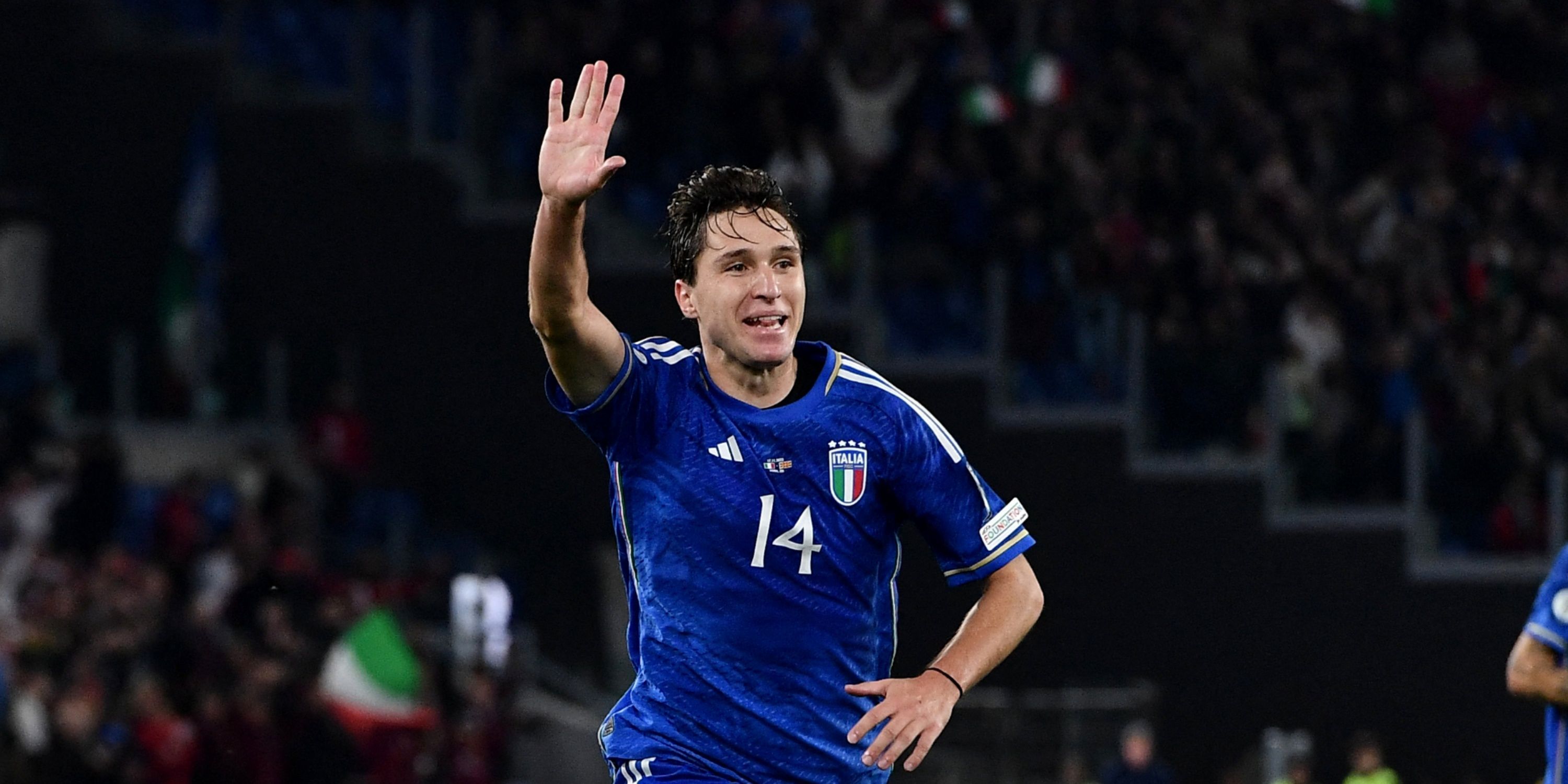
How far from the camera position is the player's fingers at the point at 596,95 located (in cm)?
549

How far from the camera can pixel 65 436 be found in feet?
68.5

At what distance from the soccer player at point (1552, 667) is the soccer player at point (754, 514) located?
2.66 m

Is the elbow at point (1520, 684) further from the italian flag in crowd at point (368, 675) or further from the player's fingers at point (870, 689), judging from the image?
the italian flag in crowd at point (368, 675)

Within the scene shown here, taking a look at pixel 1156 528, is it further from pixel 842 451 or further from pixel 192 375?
pixel 842 451

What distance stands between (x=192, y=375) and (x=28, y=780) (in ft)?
23.5

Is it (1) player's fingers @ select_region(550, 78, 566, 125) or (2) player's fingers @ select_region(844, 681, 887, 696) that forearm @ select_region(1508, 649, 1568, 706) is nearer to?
(2) player's fingers @ select_region(844, 681, 887, 696)

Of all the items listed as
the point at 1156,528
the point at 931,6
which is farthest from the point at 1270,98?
the point at 1156,528

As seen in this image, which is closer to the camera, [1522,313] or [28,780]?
[28,780]

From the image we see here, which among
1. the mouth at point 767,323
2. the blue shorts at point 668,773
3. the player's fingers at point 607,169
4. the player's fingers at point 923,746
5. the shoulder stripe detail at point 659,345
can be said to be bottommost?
the blue shorts at point 668,773

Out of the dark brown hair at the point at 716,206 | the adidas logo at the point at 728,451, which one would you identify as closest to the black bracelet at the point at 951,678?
the adidas logo at the point at 728,451

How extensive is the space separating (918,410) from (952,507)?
254 millimetres

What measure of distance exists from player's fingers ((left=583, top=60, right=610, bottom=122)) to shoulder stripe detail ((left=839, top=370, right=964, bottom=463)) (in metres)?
0.86

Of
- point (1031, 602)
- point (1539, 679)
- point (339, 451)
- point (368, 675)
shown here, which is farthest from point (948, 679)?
point (339, 451)

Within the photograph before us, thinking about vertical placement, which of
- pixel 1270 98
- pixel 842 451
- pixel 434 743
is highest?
pixel 1270 98
